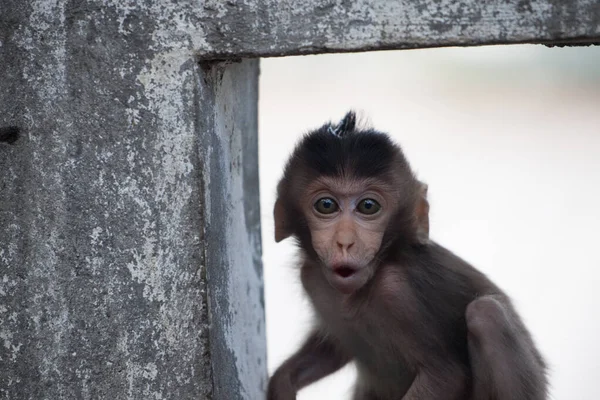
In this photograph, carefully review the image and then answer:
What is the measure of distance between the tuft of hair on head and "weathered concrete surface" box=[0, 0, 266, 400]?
0.75m

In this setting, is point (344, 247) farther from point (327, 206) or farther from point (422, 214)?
point (422, 214)

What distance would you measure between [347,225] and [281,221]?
533 millimetres

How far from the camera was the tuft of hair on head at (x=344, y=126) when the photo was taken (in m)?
4.97

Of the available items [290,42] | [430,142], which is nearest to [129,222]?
[290,42]

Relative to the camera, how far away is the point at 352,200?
190 inches

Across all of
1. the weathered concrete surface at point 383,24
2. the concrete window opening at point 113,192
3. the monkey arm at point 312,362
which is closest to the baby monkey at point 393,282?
the monkey arm at point 312,362

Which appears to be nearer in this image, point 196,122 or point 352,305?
point 196,122

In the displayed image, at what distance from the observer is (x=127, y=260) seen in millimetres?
4309

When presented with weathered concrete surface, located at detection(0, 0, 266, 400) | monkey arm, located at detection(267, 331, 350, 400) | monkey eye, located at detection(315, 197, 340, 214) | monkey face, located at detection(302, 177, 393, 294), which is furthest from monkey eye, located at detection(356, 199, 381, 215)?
monkey arm, located at detection(267, 331, 350, 400)

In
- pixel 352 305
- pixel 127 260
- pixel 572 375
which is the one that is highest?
pixel 127 260

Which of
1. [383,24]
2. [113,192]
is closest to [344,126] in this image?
[383,24]

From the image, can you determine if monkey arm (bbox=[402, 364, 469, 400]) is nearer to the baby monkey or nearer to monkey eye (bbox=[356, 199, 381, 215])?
the baby monkey

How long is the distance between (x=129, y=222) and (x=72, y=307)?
42 centimetres

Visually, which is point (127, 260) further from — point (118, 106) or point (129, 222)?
point (118, 106)
